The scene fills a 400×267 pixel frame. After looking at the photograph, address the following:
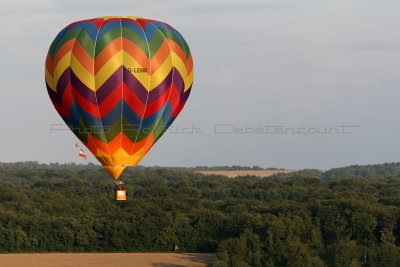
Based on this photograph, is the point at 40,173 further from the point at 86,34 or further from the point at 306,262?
the point at 86,34

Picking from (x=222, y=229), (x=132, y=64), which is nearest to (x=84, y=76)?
(x=132, y=64)

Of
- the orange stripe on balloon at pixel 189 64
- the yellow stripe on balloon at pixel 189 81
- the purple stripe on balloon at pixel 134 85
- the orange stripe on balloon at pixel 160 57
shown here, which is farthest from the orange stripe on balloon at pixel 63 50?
the yellow stripe on balloon at pixel 189 81

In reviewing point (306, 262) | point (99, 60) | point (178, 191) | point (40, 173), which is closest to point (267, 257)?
point (306, 262)

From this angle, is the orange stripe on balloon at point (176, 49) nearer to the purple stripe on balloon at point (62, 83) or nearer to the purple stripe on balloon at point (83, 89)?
the purple stripe on balloon at point (83, 89)

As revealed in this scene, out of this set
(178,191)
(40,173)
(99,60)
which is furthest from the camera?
(40,173)

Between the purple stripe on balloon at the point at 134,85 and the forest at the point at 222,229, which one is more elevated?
the purple stripe on balloon at the point at 134,85

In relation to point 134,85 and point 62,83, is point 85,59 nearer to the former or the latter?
point 62,83

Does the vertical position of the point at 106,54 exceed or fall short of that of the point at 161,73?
it exceeds it
